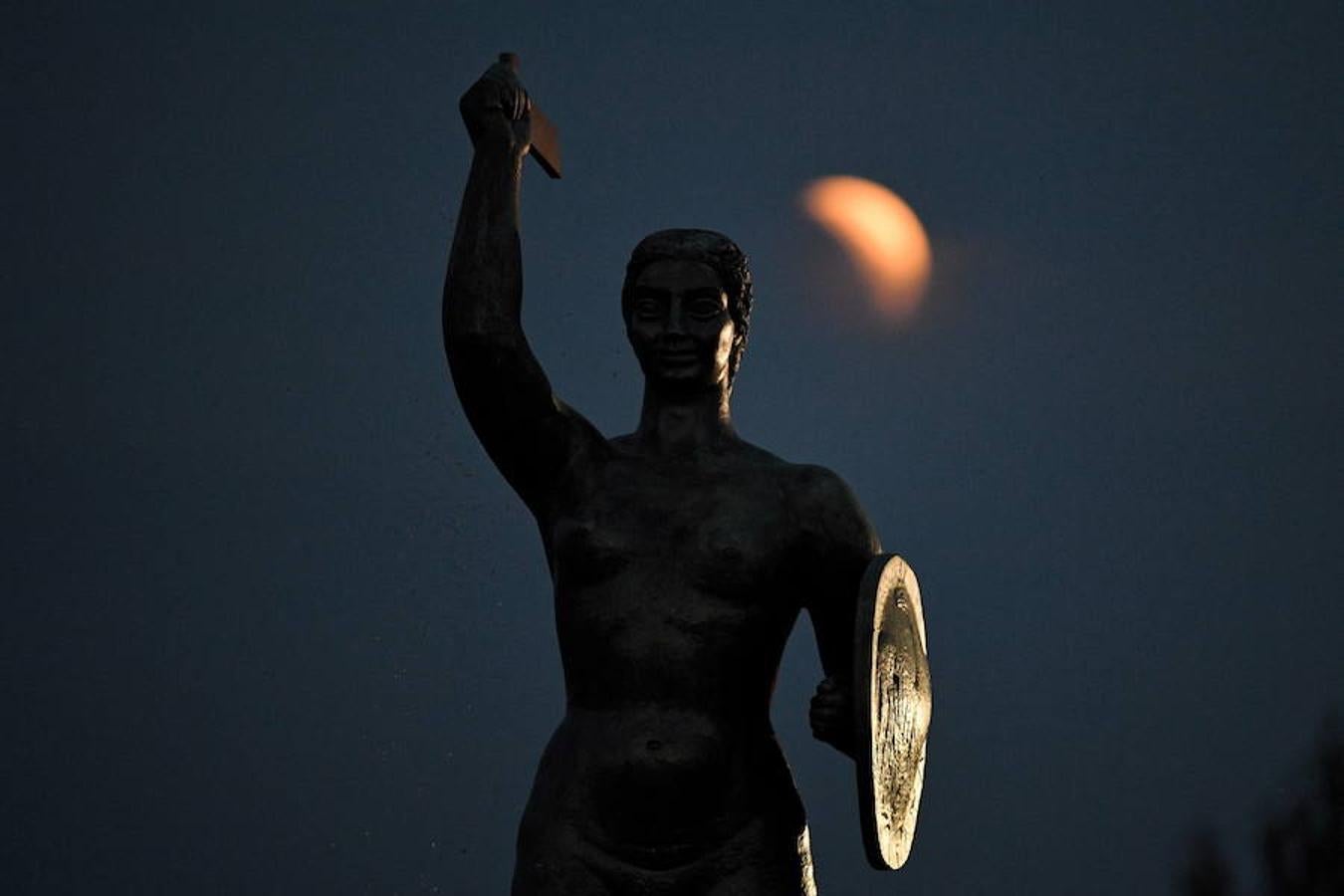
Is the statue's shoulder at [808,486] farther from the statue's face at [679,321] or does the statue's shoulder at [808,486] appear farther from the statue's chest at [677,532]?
the statue's face at [679,321]

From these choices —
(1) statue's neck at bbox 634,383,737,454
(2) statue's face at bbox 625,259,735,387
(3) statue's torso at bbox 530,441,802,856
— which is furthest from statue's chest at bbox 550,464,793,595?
(2) statue's face at bbox 625,259,735,387

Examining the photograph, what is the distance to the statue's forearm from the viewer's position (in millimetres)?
4906

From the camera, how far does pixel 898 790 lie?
189 inches

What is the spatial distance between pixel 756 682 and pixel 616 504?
0.53 m

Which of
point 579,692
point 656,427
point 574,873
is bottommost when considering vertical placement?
point 574,873

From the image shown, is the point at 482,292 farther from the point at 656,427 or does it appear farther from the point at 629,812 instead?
the point at 629,812

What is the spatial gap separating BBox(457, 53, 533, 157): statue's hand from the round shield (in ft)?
4.51

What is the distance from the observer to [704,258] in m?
5.07

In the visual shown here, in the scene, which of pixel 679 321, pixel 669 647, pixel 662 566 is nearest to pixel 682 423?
pixel 679 321

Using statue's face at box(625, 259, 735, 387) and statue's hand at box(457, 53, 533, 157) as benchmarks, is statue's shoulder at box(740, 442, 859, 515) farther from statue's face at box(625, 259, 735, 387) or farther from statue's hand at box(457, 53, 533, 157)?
statue's hand at box(457, 53, 533, 157)

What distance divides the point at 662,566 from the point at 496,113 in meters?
1.19

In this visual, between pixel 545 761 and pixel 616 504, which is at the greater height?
pixel 616 504

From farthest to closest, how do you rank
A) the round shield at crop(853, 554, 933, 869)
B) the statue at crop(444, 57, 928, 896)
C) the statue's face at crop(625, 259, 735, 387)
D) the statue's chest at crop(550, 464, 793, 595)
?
the statue's face at crop(625, 259, 735, 387) < the statue's chest at crop(550, 464, 793, 595) < the statue at crop(444, 57, 928, 896) < the round shield at crop(853, 554, 933, 869)

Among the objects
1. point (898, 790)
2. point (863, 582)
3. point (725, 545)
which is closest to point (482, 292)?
point (725, 545)
